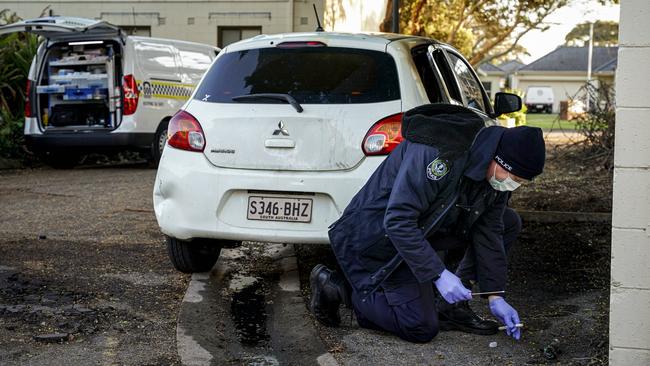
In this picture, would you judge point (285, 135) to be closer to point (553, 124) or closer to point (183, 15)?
point (553, 124)

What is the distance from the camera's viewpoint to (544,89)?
8031 cm

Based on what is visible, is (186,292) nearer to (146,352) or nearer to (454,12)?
(146,352)

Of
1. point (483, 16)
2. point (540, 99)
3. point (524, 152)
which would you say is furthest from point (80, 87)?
point (540, 99)

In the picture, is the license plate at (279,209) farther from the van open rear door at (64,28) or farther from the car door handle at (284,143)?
the van open rear door at (64,28)

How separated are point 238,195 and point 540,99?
76.7 meters

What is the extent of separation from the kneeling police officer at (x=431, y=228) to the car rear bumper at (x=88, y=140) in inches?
345

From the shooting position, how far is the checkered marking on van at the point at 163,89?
44.5ft

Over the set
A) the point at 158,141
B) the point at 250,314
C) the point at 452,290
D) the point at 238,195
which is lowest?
the point at 158,141

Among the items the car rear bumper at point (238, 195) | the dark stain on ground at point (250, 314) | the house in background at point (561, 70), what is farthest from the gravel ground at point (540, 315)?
the house in background at point (561, 70)

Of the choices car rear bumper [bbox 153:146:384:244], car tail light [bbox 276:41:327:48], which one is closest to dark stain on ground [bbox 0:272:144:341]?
car rear bumper [bbox 153:146:384:244]

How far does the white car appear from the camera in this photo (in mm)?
5367

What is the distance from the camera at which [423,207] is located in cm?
431

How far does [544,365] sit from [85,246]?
159 inches

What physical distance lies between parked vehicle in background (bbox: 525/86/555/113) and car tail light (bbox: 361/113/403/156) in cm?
7526
